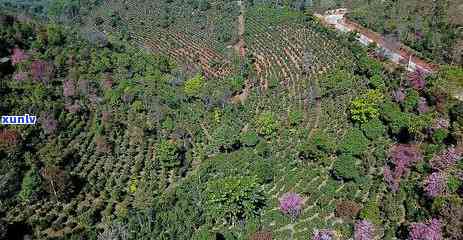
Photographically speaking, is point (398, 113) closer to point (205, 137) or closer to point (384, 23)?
point (205, 137)

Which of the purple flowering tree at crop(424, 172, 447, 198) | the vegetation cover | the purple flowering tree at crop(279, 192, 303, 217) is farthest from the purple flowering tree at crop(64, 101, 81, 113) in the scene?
the purple flowering tree at crop(424, 172, 447, 198)

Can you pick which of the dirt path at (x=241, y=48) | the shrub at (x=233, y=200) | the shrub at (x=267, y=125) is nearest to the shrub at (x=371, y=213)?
the shrub at (x=233, y=200)

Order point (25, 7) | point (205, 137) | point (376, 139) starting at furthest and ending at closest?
point (25, 7)
point (205, 137)
point (376, 139)

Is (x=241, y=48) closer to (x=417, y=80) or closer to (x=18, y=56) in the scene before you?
(x=417, y=80)

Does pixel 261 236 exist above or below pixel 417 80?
below

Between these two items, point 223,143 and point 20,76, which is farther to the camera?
point 20,76

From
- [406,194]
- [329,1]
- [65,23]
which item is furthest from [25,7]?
[406,194]

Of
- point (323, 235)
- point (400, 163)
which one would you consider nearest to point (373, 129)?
point (400, 163)
